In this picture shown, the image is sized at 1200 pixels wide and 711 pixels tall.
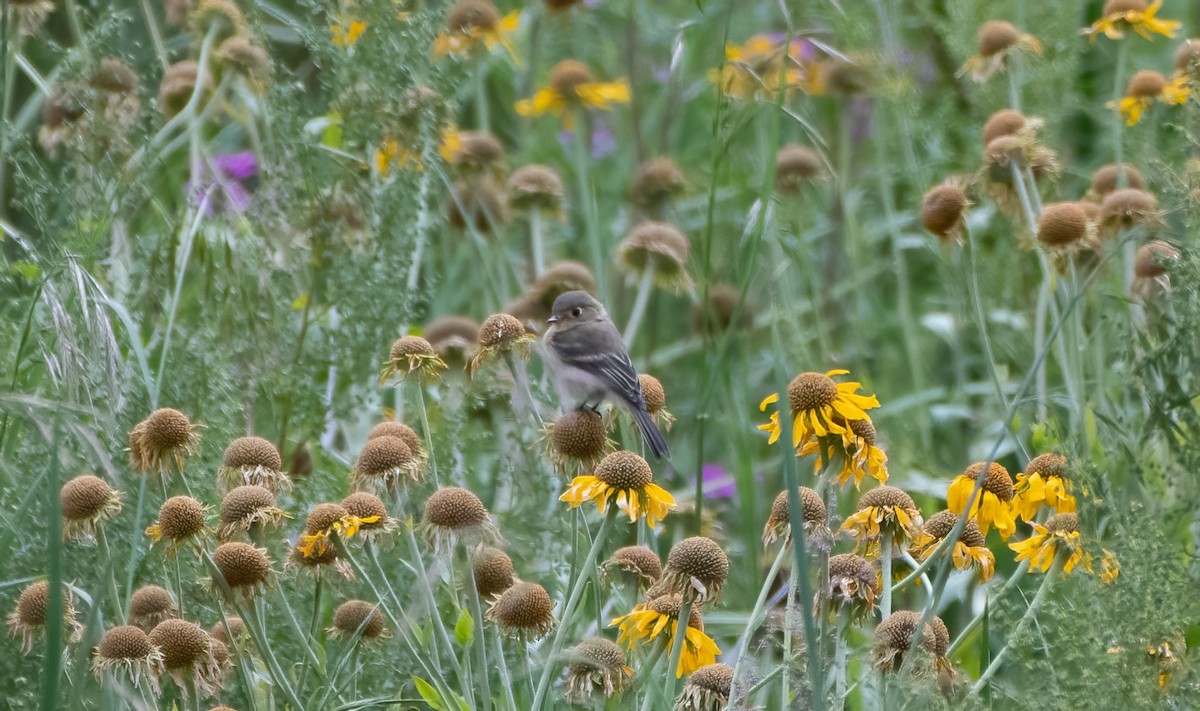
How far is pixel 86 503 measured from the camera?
189cm

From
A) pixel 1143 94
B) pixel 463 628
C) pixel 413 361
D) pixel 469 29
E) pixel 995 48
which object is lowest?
pixel 463 628

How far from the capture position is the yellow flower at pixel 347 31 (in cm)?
308

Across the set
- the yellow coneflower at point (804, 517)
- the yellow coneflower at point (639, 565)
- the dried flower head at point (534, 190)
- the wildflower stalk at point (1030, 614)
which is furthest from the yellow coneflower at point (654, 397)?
the dried flower head at point (534, 190)

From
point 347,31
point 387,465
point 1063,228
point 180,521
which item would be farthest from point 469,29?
point 180,521

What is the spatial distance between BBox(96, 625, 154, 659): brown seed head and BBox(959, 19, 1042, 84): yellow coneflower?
2348mm

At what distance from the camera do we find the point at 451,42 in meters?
3.85

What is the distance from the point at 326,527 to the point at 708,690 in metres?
0.51

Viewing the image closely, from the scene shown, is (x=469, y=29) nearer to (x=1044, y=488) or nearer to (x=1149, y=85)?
(x=1149, y=85)

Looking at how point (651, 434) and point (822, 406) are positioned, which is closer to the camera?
point (822, 406)

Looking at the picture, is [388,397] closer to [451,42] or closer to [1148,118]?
[451,42]

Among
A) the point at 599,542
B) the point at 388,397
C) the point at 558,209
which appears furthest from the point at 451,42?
the point at 599,542

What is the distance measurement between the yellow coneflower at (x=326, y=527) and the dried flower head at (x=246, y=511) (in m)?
0.05

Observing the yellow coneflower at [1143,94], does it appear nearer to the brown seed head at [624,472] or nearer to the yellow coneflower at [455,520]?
the brown seed head at [624,472]

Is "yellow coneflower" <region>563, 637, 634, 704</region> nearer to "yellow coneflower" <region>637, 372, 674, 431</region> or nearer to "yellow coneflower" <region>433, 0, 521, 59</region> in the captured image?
"yellow coneflower" <region>637, 372, 674, 431</region>
